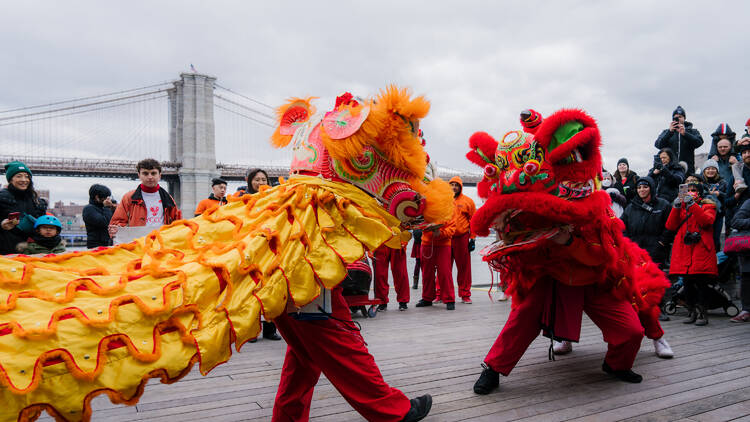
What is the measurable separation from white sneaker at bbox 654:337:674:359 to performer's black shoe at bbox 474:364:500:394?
1.33 m

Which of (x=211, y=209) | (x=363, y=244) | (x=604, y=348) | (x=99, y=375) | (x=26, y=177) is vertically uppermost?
(x=26, y=177)

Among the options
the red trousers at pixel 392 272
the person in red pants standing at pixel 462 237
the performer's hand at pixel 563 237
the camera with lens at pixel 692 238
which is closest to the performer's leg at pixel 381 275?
the red trousers at pixel 392 272

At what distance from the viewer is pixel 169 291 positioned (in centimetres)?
121

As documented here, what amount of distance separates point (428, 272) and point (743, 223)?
2.91 m

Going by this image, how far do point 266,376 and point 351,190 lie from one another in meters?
1.57

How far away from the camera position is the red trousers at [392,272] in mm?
4926

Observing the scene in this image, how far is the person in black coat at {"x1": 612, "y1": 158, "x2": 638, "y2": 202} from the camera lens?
5578mm

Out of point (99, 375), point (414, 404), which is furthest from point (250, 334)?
point (414, 404)

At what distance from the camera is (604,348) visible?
338 cm

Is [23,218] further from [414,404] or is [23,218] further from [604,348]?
[604,348]

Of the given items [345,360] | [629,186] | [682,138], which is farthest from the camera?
[682,138]

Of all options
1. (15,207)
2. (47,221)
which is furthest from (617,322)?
(15,207)

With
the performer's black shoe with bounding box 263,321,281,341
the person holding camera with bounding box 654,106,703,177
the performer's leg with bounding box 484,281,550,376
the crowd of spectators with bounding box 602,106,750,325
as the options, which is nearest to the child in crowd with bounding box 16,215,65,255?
the performer's black shoe with bounding box 263,321,281,341

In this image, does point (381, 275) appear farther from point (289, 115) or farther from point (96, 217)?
point (289, 115)
